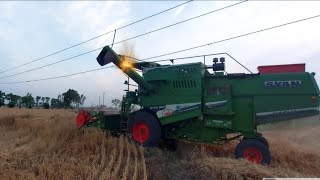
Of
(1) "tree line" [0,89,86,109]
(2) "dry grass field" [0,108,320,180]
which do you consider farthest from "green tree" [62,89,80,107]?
(2) "dry grass field" [0,108,320,180]

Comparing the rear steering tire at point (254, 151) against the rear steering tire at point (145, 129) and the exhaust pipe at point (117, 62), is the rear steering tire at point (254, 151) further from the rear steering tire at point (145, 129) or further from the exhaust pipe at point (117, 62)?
the exhaust pipe at point (117, 62)

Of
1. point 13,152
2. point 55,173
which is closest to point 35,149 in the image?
point 13,152

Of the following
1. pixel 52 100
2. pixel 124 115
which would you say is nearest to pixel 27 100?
pixel 52 100

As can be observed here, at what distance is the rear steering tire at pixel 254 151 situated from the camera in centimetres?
942

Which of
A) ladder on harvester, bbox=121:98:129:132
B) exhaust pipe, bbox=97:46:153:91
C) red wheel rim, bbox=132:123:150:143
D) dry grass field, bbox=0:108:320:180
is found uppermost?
exhaust pipe, bbox=97:46:153:91

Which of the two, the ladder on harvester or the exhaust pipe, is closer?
the exhaust pipe

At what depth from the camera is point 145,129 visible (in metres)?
11.3

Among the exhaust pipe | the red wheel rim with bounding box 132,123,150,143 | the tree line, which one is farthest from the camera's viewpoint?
the tree line

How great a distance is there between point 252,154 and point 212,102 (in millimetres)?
1815

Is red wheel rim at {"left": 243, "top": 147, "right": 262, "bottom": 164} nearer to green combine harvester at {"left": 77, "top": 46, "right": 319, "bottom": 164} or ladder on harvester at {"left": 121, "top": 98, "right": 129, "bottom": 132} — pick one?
green combine harvester at {"left": 77, "top": 46, "right": 319, "bottom": 164}

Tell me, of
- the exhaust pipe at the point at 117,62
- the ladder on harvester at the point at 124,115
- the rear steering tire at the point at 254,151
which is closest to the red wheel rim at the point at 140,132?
the ladder on harvester at the point at 124,115

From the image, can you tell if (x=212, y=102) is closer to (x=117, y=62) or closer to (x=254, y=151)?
(x=254, y=151)

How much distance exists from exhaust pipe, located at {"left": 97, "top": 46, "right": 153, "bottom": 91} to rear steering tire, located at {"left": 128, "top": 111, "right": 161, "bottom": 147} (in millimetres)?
891

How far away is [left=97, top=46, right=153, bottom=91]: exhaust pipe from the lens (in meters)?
11.5
